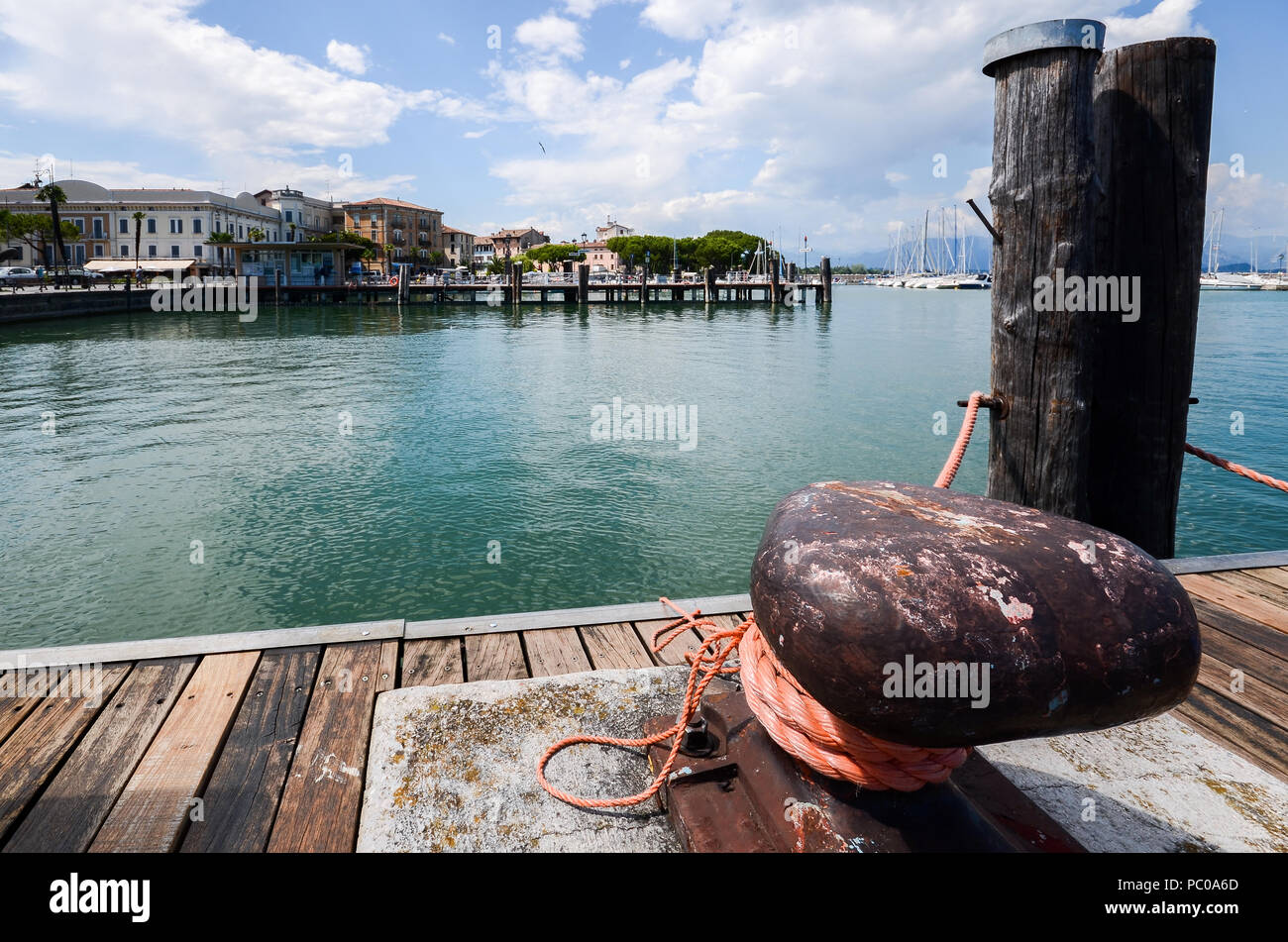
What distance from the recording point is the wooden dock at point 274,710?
2297 mm

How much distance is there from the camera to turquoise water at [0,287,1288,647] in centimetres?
781

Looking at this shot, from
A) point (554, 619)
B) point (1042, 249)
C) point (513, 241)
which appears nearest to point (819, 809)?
point (554, 619)

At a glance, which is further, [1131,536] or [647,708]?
[1131,536]

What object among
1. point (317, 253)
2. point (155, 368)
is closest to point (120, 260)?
point (317, 253)

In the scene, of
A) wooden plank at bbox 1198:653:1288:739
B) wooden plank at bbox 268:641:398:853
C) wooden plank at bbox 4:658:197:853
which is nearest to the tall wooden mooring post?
wooden plank at bbox 1198:653:1288:739

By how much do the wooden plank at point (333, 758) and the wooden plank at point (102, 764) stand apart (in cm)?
52

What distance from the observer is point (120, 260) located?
82.2 m

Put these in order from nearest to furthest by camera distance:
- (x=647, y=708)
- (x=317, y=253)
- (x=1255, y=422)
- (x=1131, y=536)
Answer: (x=647, y=708), (x=1131, y=536), (x=1255, y=422), (x=317, y=253)

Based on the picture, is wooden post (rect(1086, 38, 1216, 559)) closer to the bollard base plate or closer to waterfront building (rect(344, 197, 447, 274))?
the bollard base plate

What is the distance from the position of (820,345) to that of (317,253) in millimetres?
48817

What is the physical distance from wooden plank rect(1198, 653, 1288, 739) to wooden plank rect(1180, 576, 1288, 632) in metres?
0.48

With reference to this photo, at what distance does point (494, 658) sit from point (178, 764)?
47.3 inches

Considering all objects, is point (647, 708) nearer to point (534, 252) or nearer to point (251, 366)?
point (251, 366)

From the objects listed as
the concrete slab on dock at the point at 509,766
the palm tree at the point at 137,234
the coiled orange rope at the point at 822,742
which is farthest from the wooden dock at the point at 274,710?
the palm tree at the point at 137,234
